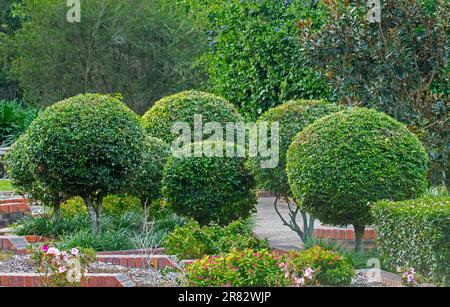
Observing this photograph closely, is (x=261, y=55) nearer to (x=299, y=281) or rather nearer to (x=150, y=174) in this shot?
(x=150, y=174)

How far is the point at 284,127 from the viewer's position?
10.7 metres

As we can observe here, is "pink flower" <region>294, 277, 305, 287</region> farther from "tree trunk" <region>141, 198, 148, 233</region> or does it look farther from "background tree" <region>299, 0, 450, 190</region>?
"background tree" <region>299, 0, 450, 190</region>

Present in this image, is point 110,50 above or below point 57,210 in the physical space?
above

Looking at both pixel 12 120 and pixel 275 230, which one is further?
pixel 12 120

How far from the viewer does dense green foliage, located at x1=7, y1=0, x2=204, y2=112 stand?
2539 cm

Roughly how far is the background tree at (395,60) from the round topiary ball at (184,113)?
142 centimetres

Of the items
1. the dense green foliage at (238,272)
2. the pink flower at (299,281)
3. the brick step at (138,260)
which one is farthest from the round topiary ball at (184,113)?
the pink flower at (299,281)

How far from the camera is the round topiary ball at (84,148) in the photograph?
10000 mm

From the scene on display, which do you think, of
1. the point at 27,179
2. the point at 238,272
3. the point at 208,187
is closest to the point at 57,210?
the point at 27,179

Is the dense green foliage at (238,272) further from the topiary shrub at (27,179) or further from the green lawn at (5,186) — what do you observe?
the green lawn at (5,186)

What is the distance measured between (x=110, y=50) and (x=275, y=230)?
14.6 m

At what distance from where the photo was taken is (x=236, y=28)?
16.3 m

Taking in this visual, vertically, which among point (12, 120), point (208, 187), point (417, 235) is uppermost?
point (12, 120)

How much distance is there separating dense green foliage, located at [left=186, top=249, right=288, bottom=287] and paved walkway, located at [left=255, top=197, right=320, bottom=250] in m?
2.81
